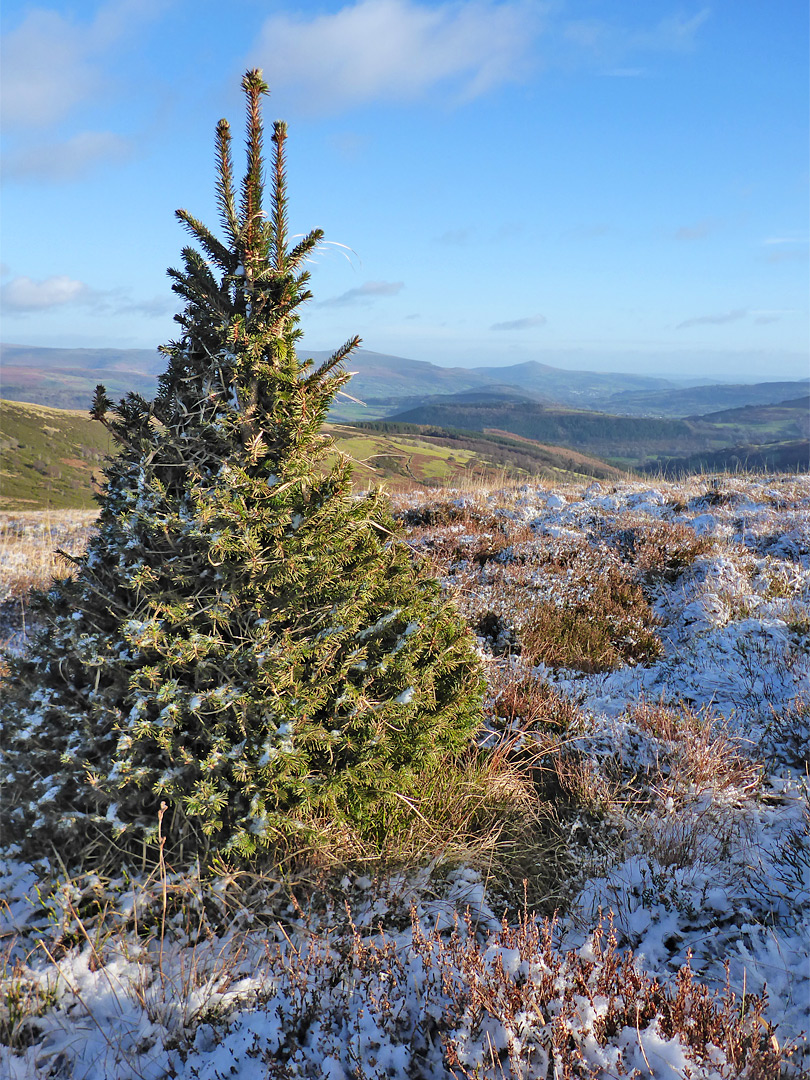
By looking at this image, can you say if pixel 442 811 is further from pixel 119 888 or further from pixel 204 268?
pixel 204 268

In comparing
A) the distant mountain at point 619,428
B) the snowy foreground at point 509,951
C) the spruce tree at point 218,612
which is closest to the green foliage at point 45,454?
the spruce tree at point 218,612

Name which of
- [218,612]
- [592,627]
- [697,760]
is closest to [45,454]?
[592,627]

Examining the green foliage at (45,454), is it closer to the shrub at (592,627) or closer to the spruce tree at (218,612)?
the shrub at (592,627)

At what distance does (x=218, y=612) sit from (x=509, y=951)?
1839 mm

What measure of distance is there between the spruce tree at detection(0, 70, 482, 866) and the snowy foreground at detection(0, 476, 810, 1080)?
0.43 m

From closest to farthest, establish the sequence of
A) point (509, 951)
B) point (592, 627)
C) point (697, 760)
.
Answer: point (509, 951)
point (697, 760)
point (592, 627)

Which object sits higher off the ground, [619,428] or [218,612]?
[619,428]

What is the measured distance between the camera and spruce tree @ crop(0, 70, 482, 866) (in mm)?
2398

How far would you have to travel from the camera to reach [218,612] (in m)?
2.40

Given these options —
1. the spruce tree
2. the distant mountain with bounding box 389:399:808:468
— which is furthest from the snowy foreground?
the distant mountain with bounding box 389:399:808:468

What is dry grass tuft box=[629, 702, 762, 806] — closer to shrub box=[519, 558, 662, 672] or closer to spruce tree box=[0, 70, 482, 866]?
shrub box=[519, 558, 662, 672]

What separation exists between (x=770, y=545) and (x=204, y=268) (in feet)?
27.2

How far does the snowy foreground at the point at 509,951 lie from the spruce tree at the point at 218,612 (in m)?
0.43

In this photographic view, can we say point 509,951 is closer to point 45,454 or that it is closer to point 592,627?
point 592,627
